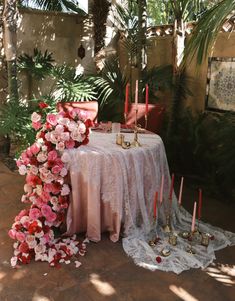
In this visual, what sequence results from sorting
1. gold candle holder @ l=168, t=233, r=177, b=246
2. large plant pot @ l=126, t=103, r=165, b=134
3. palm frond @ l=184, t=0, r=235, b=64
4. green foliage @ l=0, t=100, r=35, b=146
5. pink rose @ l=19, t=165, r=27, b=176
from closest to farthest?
palm frond @ l=184, t=0, r=235, b=64 → pink rose @ l=19, t=165, r=27, b=176 → gold candle holder @ l=168, t=233, r=177, b=246 → large plant pot @ l=126, t=103, r=165, b=134 → green foliage @ l=0, t=100, r=35, b=146

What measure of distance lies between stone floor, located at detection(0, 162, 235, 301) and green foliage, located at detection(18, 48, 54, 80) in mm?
2639

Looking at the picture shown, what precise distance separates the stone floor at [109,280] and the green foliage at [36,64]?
8.66ft

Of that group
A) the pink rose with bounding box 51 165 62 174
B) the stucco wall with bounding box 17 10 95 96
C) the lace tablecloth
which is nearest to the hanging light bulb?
the stucco wall with bounding box 17 10 95 96

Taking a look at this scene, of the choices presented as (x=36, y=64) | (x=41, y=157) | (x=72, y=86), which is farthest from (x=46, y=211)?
(x=36, y=64)

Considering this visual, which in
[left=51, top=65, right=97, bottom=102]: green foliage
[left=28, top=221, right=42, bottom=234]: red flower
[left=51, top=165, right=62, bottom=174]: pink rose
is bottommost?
[left=28, top=221, right=42, bottom=234]: red flower

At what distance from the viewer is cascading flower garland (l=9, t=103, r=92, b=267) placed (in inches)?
95.6

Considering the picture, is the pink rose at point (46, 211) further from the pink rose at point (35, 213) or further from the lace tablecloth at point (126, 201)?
the lace tablecloth at point (126, 201)

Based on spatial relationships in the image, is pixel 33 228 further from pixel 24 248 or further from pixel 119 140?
pixel 119 140

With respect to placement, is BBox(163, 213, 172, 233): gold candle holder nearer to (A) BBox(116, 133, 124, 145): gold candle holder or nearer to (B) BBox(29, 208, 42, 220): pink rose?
(A) BBox(116, 133, 124, 145): gold candle holder

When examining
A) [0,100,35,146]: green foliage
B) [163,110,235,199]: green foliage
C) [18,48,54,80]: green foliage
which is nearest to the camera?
[163,110,235,199]: green foliage

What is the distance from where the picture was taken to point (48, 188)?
248 centimetres

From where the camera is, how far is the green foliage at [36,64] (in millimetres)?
4578

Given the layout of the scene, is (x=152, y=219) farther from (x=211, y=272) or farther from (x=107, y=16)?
(x=107, y=16)

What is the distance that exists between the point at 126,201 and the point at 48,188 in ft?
2.02
